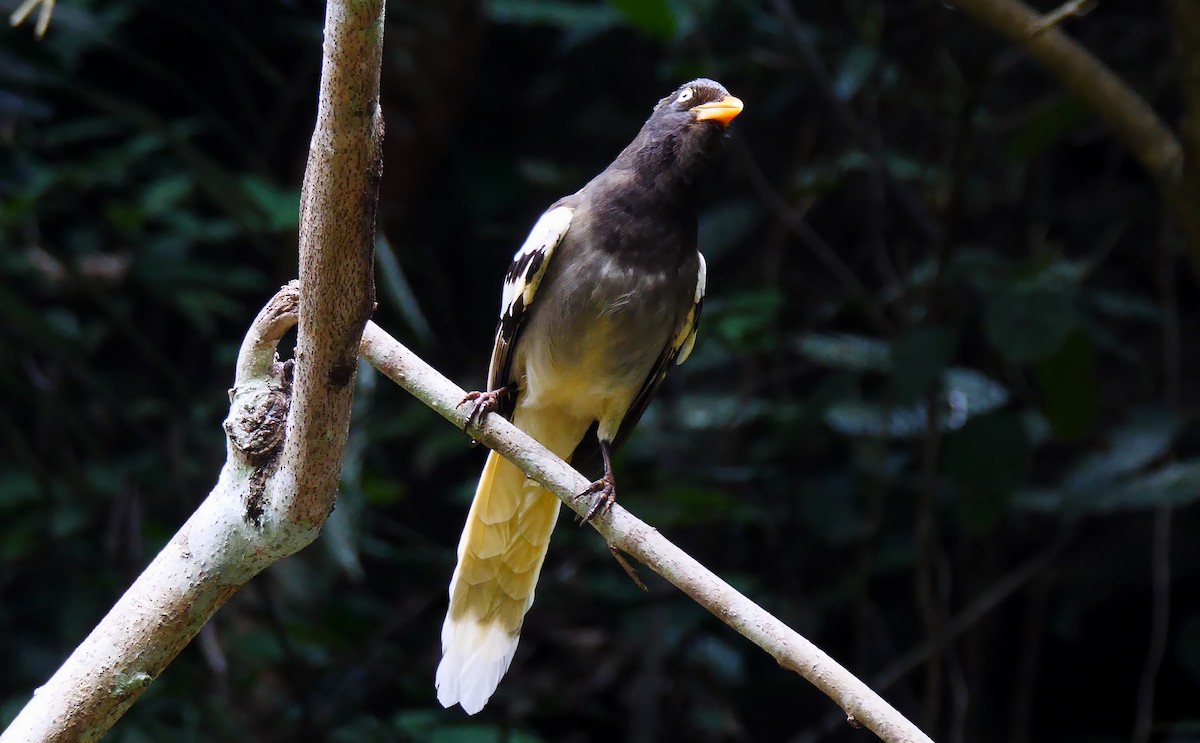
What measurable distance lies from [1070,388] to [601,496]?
174 cm

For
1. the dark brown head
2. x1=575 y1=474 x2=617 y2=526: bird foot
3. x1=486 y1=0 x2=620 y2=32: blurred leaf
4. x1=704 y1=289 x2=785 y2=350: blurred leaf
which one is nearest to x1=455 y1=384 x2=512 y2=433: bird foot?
x1=575 y1=474 x2=617 y2=526: bird foot

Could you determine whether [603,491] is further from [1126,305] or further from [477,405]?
[1126,305]

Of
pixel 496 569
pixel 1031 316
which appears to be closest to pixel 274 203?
pixel 496 569

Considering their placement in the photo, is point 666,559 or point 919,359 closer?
point 666,559

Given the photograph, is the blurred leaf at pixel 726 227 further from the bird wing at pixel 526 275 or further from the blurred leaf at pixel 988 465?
the bird wing at pixel 526 275

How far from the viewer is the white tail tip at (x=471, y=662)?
253 centimetres

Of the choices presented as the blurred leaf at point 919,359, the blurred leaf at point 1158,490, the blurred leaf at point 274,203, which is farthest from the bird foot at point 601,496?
the blurred leaf at point 1158,490

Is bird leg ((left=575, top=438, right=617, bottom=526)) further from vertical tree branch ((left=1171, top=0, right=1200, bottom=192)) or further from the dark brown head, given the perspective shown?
vertical tree branch ((left=1171, top=0, right=1200, bottom=192))

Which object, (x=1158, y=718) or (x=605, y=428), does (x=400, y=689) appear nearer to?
(x=605, y=428)

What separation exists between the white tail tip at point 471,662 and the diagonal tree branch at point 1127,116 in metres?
2.05

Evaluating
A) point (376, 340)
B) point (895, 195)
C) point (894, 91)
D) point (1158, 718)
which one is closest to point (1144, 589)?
point (1158, 718)

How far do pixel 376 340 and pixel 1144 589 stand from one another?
11.0ft

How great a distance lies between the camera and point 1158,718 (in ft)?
14.9

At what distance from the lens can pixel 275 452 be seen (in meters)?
2.00
